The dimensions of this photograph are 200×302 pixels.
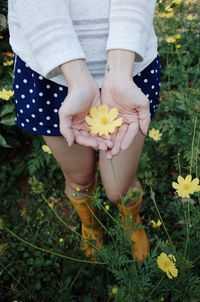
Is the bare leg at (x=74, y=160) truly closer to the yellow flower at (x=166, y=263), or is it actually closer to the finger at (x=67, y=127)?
the finger at (x=67, y=127)

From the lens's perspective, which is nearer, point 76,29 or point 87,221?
point 76,29

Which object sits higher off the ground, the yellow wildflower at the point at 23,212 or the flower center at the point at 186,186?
the flower center at the point at 186,186

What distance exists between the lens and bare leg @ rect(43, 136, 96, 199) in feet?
3.62

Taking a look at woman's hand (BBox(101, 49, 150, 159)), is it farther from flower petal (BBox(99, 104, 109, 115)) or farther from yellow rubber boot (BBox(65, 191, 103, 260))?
yellow rubber boot (BBox(65, 191, 103, 260))

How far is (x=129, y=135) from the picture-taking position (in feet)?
2.78

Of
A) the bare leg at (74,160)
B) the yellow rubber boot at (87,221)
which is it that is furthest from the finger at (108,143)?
the yellow rubber boot at (87,221)

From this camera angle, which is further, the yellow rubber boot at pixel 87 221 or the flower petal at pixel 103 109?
the yellow rubber boot at pixel 87 221

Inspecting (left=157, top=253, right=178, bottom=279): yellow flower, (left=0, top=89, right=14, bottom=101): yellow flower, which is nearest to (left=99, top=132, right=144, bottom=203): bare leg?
(left=157, top=253, right=178, bottom=279): yellow flower

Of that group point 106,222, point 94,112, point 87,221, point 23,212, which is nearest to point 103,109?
point 94,112

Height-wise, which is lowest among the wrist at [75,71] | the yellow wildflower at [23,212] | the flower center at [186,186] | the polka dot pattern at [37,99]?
the yellow wildflower at [23,212]

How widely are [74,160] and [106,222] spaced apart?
0.63 m

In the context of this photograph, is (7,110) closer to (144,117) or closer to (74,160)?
(74,160)

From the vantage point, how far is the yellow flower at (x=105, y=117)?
86 cm

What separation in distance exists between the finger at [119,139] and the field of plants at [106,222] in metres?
0.21
